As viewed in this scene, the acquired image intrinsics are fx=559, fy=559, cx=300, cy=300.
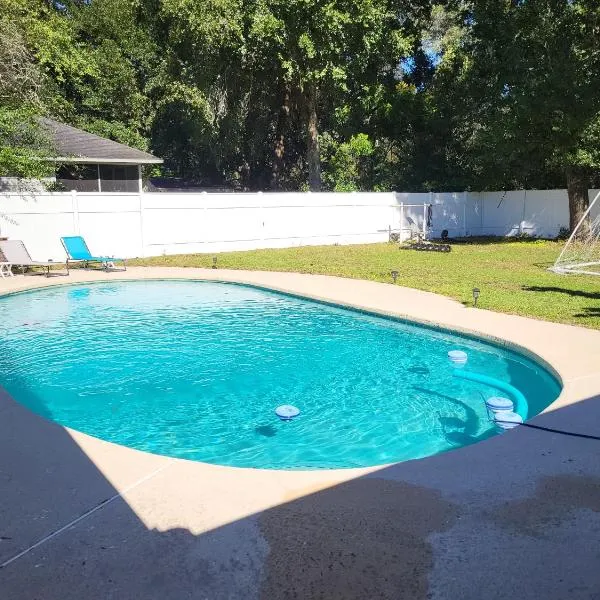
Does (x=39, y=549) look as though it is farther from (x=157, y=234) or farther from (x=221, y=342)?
(x=157, y=234)

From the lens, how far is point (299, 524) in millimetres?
3178

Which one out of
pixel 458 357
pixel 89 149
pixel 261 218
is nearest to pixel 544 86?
pixel 261 218

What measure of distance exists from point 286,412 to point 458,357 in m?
2.87

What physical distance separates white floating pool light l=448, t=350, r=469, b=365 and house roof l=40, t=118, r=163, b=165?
15.2m

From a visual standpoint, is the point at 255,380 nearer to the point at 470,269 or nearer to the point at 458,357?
the point at 458,357

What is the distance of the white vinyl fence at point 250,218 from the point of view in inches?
632

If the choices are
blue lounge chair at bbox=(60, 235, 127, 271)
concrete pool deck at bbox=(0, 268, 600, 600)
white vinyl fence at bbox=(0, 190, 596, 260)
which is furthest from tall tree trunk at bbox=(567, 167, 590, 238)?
concrete pool deck at bbox=(0, 268, 600, 600)

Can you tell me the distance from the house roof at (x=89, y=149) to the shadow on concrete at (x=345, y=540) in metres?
17.3

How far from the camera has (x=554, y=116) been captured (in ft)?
62.4

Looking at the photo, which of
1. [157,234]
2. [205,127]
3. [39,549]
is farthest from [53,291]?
[205,127]

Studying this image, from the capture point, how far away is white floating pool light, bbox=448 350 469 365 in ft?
25.1

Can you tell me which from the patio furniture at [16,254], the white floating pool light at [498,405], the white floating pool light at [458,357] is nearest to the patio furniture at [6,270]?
the patio furniture at [16,254]

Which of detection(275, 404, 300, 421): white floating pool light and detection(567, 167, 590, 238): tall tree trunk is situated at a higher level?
detection(567, 167, 590, 238): tall tree trunk

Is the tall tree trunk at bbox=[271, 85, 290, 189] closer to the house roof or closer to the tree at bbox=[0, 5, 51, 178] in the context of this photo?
the house roof
